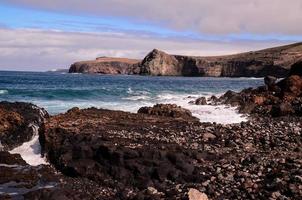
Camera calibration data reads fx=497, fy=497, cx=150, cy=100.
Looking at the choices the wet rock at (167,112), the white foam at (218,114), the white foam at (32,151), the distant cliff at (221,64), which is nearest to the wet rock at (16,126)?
the white foam at (32,151)

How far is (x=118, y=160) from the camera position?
671 inches

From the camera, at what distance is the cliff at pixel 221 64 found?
16012 cm

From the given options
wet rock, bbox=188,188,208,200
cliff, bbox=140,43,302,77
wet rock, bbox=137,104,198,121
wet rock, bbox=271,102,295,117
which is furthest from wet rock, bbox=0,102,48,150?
cliff, bbox=140,43,302,77

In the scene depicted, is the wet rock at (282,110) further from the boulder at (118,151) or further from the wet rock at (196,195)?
the wet rock at (196,195)

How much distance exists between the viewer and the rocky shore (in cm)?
1482

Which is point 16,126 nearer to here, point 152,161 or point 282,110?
point 152,161

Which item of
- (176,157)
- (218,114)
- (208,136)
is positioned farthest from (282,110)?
(176,157)

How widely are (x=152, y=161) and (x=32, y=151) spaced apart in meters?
6.71

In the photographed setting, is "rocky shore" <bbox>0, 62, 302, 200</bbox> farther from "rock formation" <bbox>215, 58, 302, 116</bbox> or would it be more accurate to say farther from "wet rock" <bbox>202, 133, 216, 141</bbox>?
"rock formation" <bbox>215, 58, 302, 116</bbox>

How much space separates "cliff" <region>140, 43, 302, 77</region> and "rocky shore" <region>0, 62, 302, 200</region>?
5345 inches

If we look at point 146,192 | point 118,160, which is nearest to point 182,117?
point 118,160

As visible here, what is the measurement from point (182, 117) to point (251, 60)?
149m

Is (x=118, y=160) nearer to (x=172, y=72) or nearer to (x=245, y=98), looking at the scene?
(x=245, y=98)

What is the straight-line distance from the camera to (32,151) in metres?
21.2
